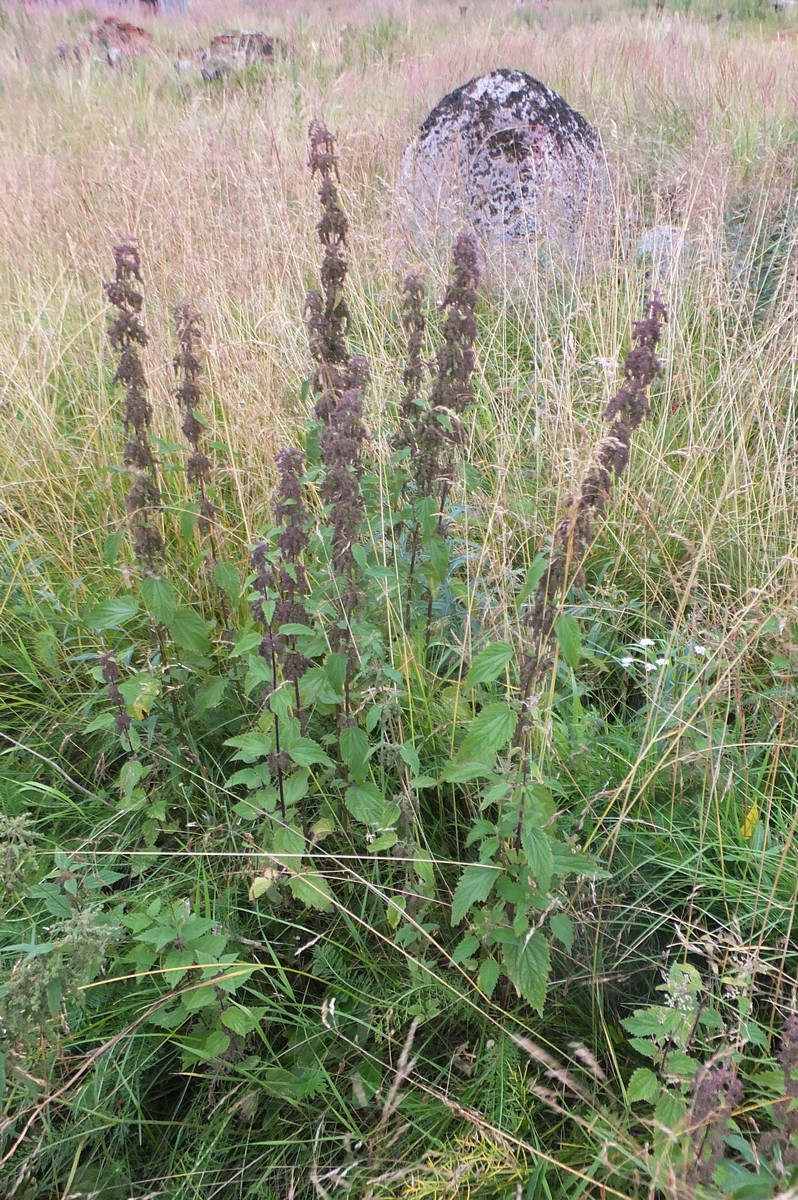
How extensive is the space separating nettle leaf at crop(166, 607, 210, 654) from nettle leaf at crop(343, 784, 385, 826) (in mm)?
559

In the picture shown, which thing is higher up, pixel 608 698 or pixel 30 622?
pixel 30 622

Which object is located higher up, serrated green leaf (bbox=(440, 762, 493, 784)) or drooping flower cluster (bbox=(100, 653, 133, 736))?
serrated green leaf (bbox=(440, 762, 493, 784))

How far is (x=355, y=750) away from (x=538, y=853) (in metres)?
0.52

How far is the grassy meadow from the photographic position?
4.99 feet

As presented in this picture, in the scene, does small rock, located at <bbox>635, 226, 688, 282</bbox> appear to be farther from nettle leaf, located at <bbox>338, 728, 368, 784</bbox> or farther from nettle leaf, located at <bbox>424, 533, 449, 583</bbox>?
nettle leaf, located at <bbox>338, 728, 368, 784</bbox>

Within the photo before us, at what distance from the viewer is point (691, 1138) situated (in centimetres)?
131

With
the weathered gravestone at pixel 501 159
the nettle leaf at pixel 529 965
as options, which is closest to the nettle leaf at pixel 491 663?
the nettle leaf at pixel 529 965

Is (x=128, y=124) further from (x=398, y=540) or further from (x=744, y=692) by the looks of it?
(x=744, y=692)

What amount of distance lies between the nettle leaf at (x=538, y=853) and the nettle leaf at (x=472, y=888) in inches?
5.4

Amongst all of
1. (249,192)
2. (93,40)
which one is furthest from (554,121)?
(93,40)

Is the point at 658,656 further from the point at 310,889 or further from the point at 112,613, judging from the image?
the point at 112,613

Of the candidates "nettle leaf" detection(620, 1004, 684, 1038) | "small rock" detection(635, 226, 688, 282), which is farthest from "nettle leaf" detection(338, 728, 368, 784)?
"small rock" detection(635, 226, 688, 282)

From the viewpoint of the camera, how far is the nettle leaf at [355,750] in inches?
71.5

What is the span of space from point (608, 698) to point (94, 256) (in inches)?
143
